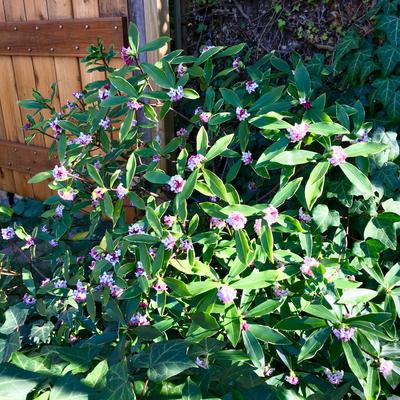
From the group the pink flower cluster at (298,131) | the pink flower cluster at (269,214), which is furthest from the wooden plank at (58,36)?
the pink flower cluster at (269,214)

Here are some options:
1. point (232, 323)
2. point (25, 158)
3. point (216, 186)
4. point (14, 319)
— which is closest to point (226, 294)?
point (232, 323)

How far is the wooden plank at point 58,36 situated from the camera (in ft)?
8.47

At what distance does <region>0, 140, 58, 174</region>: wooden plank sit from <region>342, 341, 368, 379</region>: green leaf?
2333 mm

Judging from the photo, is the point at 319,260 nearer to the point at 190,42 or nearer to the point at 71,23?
the point at 190,42

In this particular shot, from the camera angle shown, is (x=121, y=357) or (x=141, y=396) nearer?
(x=141, y=396)

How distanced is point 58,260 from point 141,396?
90 cm

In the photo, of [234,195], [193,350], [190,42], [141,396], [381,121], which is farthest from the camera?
[190,42]

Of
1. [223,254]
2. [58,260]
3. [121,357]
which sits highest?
[223,254]

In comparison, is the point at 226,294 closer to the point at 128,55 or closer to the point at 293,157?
the point at 293,157

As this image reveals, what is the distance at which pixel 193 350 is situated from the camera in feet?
4.26

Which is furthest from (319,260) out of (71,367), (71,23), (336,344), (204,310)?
(71,23)

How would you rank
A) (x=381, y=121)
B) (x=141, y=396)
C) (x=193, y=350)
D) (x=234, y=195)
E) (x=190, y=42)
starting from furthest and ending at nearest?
(x=190, y=42) → (x=381, y=121) → (x=234, y=195) → (x=193, y=350) → (x=141, y=396)

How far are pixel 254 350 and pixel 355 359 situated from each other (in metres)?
0.27

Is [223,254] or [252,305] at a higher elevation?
[223,254]
